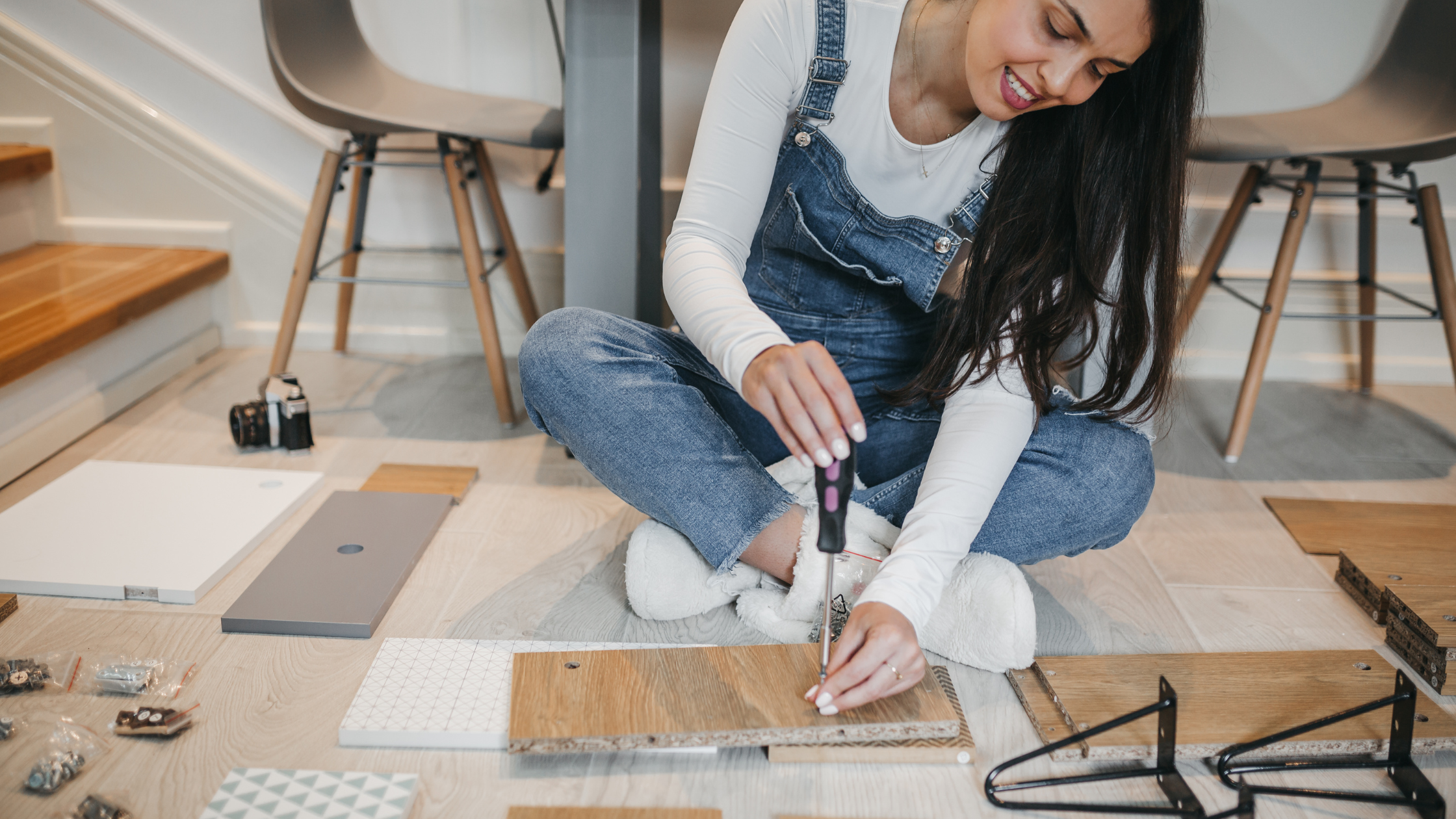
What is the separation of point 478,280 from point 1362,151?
4.62 feet

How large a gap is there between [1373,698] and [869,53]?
0.80m

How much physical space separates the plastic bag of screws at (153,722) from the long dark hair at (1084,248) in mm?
773

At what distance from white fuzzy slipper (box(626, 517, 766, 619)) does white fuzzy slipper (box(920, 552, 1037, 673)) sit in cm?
20

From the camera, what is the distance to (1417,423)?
180 centimetres

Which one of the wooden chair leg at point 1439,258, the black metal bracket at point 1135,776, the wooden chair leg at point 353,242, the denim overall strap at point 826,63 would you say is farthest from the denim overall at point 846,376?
the wooden chair leg at point 1439,258

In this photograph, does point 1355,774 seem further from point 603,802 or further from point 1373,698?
point 603,802

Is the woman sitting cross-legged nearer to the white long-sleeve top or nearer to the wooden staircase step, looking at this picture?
the white long-sleeve top

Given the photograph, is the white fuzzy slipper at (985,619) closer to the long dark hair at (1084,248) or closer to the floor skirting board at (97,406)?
the long dark hair at (1084,248)

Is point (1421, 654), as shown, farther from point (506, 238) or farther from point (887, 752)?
point (506, 238)

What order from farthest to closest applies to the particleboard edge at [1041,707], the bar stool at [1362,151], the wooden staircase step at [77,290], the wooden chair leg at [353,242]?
the wooden chair leg at [353,242] < the bar stool at [1362,151] < the wooden staircase step at [77,290] < the particleboard edge at [1041,707]

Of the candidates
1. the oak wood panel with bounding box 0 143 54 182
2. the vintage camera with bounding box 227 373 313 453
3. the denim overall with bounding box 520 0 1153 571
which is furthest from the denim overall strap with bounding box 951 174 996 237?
the oak wood panel with bounding box 0 143 54 182

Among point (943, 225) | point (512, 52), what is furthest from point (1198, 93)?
point (512, 52)

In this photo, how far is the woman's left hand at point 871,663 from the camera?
819 mm

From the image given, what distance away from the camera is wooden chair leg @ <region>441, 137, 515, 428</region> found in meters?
1.59
